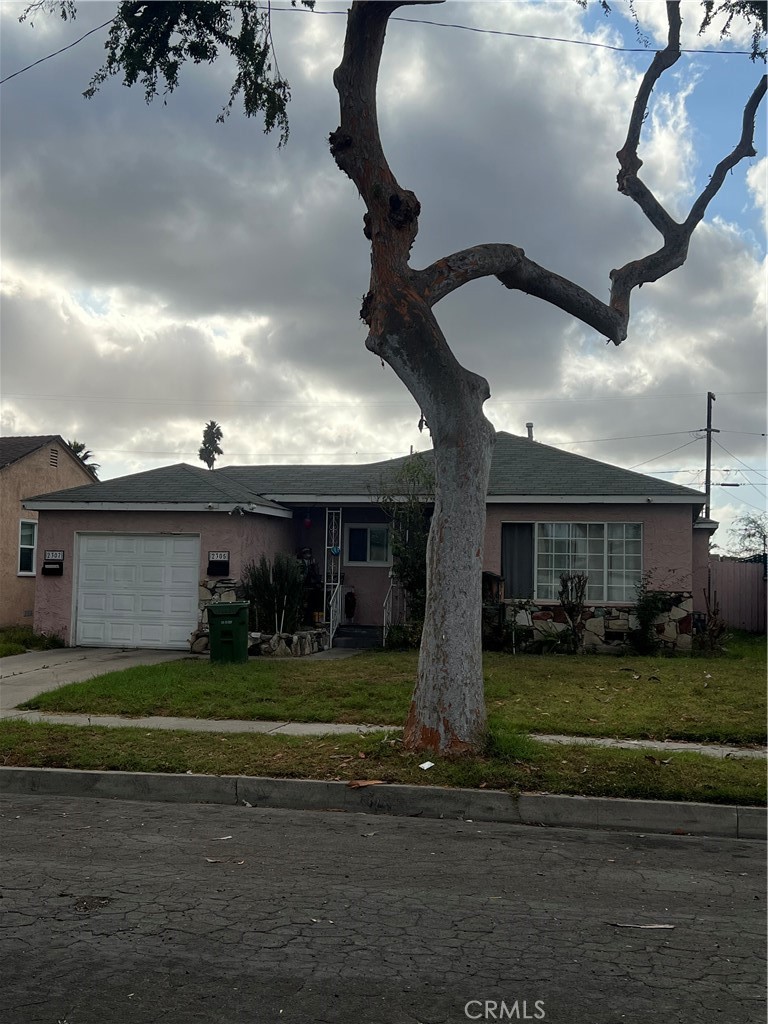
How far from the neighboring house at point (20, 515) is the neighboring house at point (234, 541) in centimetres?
421

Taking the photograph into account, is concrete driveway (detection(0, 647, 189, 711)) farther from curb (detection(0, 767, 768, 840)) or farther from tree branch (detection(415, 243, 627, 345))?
tree branch (detection(415, 243, 627, 345))

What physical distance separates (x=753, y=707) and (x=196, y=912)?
812cm

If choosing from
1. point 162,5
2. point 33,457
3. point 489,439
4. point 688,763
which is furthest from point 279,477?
point 688,763

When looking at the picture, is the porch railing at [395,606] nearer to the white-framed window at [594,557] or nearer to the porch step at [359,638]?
the porch step at [359,638]

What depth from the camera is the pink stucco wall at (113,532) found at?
676 inches

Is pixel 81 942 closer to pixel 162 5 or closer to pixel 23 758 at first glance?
pixel 23 758

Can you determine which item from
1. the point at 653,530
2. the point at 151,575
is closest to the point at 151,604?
the point at 151,575

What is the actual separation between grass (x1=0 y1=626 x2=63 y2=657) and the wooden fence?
14891 mm

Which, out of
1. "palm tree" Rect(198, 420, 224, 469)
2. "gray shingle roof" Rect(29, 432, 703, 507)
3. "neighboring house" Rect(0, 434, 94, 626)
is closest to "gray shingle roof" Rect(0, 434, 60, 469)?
"neighboring house" Rect(0, 434, 94, 626)

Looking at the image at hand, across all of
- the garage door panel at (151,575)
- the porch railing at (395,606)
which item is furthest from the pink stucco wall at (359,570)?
the garage door panel at (151,575)

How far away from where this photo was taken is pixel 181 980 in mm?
4070

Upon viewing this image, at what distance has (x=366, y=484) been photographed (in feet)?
63.3

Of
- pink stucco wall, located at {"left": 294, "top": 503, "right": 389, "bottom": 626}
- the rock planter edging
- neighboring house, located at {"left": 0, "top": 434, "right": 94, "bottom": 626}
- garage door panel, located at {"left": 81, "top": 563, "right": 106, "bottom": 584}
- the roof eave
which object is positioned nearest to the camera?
the roof eave

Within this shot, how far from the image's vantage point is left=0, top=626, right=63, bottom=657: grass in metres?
16.3
